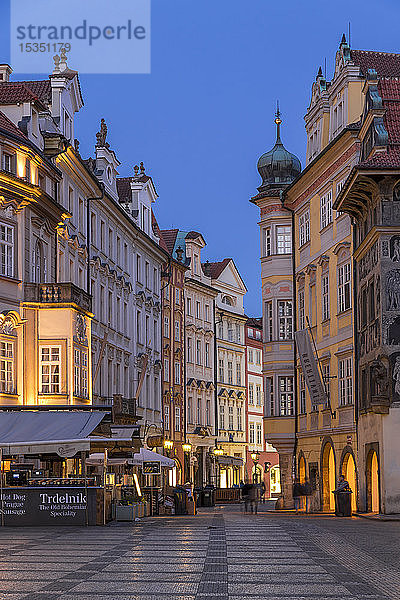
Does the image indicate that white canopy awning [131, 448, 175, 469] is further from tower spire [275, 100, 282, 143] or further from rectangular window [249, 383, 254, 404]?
rectangular window [249, 383, 254, 404]

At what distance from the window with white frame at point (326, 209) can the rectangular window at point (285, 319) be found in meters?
6.60

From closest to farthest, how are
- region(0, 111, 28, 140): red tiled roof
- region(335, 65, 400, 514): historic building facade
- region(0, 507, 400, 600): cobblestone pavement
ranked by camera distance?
region(0, 507, 400, 600): cobblestone pavement, region(335, 65, 400, 514): historic building facade, region(0, 111, 28, 140): red tiled roof

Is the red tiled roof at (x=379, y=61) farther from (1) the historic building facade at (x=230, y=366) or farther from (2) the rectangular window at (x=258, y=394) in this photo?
(2) the rectangular window at (x=258, y=394)

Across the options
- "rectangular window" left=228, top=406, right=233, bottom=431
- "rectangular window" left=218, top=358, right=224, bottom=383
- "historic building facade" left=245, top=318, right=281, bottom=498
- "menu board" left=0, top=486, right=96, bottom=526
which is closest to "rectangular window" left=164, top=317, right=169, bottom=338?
"rectangular window" left=218, top=358, right=224, bottom=383

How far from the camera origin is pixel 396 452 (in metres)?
36.8

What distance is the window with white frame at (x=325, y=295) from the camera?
4800 cm

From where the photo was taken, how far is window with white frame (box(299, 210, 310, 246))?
5212cm

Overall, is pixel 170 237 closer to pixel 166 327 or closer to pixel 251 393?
pixel 166 327

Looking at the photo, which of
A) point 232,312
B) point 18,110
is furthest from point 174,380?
point 18,110

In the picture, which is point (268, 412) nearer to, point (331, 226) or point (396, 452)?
point (331, 226)

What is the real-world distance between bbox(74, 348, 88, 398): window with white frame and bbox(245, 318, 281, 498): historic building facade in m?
56.5

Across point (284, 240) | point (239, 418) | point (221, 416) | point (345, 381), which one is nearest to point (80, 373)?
point (345, 381)

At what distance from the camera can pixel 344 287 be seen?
45.0m

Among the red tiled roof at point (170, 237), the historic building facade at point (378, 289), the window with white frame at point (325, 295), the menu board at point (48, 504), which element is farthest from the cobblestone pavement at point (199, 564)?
the red tiled roof at point (170, 237)
